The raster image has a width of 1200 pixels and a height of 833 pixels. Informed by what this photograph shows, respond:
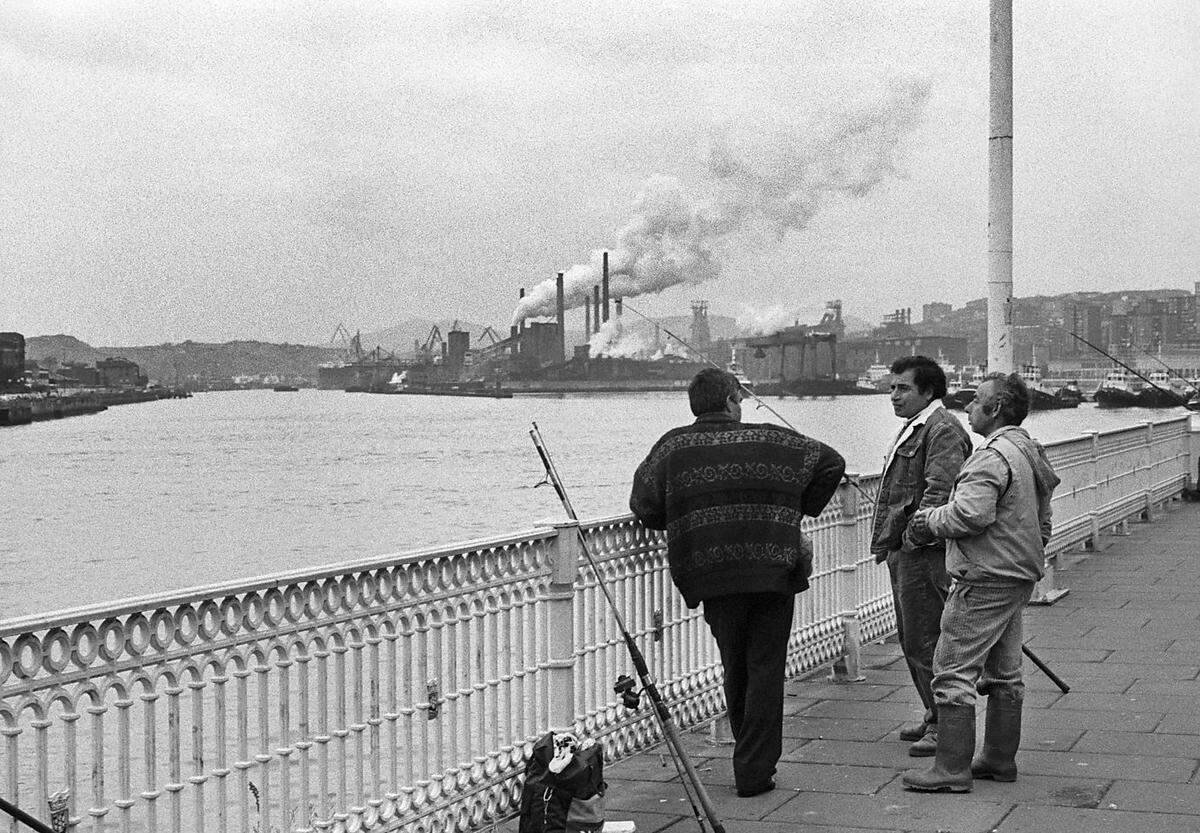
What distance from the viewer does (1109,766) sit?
22.5 ft

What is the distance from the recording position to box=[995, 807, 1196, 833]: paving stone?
19.0 feet

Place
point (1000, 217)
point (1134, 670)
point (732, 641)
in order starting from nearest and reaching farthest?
1. point (732, 641)
2. point (1134, 670)
3. point (1000, 217)

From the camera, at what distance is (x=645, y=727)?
742 centimetres

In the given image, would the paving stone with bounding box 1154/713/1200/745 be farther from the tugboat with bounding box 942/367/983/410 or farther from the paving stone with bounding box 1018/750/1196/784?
the tugboat with bounding box 942/367/983/410

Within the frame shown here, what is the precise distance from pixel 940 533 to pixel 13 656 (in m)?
3.81

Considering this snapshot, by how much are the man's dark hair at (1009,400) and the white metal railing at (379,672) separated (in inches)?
69.7

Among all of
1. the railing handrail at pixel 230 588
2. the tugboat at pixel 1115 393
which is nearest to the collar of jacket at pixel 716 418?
Result: the railing handrail at pixel 230 588

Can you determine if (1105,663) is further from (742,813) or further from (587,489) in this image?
(587,489)

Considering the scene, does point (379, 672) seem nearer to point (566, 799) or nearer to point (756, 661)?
point (566, 799)

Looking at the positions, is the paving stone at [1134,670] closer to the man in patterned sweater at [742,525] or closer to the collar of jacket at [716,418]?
the man in patterned sweater at [742,525]

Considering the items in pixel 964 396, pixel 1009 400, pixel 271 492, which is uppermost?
pixel 1009 400

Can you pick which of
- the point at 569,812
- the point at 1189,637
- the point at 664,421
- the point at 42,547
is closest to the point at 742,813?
the point at 569,812

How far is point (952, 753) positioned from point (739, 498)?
1.42 metres

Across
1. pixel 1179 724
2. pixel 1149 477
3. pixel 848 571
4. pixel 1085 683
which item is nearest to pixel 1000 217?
pixel 848 571
